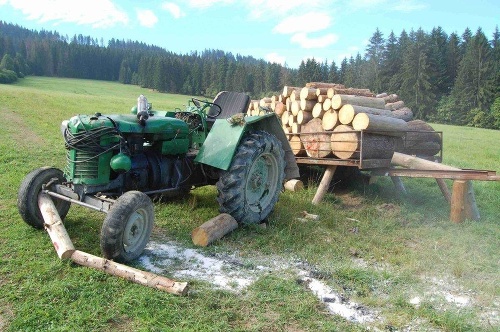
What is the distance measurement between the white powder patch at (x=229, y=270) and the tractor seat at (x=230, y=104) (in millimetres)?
2526

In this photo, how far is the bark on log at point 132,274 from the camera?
10.9ft

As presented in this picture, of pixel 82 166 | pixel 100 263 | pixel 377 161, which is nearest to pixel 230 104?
pixel 377 161

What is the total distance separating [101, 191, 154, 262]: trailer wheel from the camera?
368 cm

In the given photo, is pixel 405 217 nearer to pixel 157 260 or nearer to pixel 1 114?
pixel 157 260

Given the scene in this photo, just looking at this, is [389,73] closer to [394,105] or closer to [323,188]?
[394,105]

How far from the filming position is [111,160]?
422 centimetres

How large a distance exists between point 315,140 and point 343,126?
1.83 feet

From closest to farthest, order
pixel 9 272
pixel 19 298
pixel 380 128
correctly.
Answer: pixel 19 298 → pixel 9 272 → pixel 380 128

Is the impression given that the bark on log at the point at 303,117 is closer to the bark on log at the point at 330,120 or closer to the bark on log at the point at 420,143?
the bark on log at the point at 330,120

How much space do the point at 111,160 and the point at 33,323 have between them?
5.73 ft

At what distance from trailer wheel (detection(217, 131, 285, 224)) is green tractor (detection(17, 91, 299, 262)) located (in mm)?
12

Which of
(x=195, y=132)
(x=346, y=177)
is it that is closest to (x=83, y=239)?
(x=195, y=132)

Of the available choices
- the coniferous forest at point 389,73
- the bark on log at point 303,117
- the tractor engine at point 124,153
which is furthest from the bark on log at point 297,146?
the coniferous forest at point 389,73

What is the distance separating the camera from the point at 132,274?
3463 millimetres
